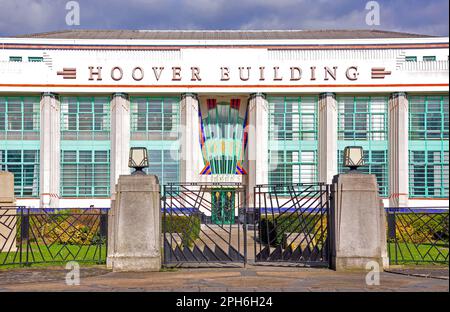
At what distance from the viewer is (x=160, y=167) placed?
50250 millimetres

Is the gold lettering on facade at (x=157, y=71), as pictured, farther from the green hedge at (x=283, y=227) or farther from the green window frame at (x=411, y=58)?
the green hedge at (x=283, y=227)

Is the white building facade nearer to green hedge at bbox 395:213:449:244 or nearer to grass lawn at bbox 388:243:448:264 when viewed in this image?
green hedge at bbox 395:213:449:244

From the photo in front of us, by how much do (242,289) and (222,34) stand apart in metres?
51.6

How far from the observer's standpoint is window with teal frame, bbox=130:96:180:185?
1977 inches

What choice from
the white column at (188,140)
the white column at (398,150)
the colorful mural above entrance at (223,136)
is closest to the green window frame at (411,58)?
the white column at (398,150)

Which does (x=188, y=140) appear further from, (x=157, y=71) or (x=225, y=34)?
(x=225, y=34)

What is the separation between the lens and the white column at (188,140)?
49.5 m

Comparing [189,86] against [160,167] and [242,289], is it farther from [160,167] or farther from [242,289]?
[242,289]

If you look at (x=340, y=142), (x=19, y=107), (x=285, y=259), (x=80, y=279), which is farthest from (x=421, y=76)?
(x=80, y=279)

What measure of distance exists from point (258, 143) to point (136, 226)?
33.6 metres

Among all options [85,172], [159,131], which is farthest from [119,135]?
[85,172]

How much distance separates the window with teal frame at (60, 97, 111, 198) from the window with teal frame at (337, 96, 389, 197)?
17.9m

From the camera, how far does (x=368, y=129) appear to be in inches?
1982

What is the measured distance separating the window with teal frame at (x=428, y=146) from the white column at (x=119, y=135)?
21.7m
